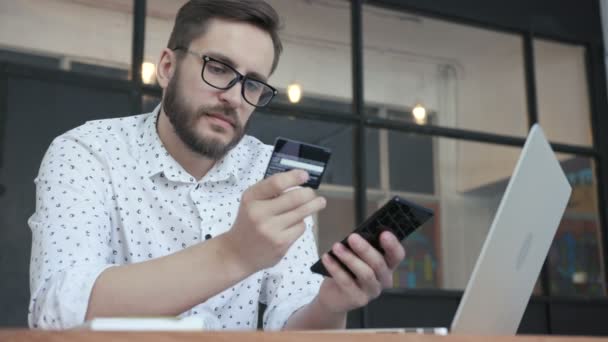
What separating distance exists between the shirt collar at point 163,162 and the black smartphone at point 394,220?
484 millimetres

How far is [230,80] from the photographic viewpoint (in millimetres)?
1467

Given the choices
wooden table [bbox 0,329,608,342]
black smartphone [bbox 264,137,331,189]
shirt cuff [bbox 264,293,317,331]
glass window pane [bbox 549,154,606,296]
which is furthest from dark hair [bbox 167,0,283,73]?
glass window pane [bbox 549,154,606,296]

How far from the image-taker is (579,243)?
3.85 m

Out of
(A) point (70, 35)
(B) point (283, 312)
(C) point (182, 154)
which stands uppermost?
(A) point (70, 35)

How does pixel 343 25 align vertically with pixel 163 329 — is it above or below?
above

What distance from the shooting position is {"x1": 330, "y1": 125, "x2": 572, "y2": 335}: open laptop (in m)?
0.88

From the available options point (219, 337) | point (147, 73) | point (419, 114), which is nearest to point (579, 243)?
point (419, 114)

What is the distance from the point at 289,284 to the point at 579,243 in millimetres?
2812

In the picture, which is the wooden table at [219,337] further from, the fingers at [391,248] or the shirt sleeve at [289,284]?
the shirt sleeve at [289,284]

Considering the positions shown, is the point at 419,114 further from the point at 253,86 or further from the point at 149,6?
the point at 253,86

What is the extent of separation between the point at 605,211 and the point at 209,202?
3151 millimetres

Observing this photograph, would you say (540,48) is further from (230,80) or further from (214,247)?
(214,247)

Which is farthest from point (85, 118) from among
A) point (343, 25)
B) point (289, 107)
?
point (343, 25)

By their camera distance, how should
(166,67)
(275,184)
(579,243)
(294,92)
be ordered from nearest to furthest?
(275,184), (166,67), (294,92), (579,243)
